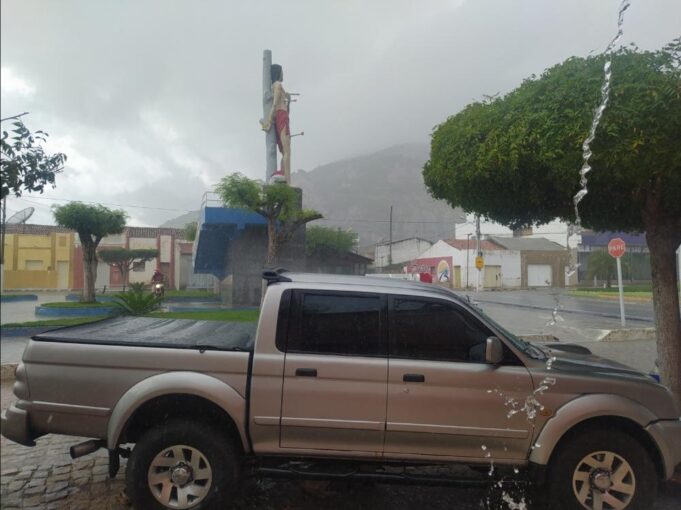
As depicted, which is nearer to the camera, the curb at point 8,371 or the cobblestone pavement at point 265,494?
the cobblestone pavement at point 265,494

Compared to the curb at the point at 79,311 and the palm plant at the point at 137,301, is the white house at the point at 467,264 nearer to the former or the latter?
the palm plant at the point at 137,301

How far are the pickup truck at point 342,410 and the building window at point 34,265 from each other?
3228 millimetres

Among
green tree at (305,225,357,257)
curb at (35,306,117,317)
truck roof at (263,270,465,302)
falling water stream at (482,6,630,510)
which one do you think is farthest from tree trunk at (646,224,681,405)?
curb at (35,306,117,317)

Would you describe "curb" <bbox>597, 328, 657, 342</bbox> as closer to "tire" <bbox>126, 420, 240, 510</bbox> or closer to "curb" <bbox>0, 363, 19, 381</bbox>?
"tire" <bbox>126, 420, 240, 510</bbox>

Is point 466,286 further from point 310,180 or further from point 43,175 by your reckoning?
point 43,175

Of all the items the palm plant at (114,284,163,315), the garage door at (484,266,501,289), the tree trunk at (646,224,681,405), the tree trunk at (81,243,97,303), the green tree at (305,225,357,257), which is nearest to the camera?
the tree trunk at (646,224,681,405)

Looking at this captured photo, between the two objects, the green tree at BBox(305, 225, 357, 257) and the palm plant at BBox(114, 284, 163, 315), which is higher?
the green tree at BBox(305, 225, 357, 257)

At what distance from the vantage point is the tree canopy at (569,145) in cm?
397

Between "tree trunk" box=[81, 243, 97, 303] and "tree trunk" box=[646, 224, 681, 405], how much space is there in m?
8.05

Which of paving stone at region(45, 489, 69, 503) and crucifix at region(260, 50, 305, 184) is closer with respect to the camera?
paving stone at region(45, 489, 69, 503)

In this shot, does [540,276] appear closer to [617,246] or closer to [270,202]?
[617,246]

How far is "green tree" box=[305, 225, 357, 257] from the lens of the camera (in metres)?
11.4

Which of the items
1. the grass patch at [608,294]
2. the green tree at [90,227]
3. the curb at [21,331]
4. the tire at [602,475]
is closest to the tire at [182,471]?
the tire at [602,475]

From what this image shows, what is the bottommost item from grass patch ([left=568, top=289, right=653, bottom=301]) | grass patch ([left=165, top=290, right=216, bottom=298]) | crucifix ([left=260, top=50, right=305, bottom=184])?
grass patch ([left=568, top=289, right=653, bottom=301])
